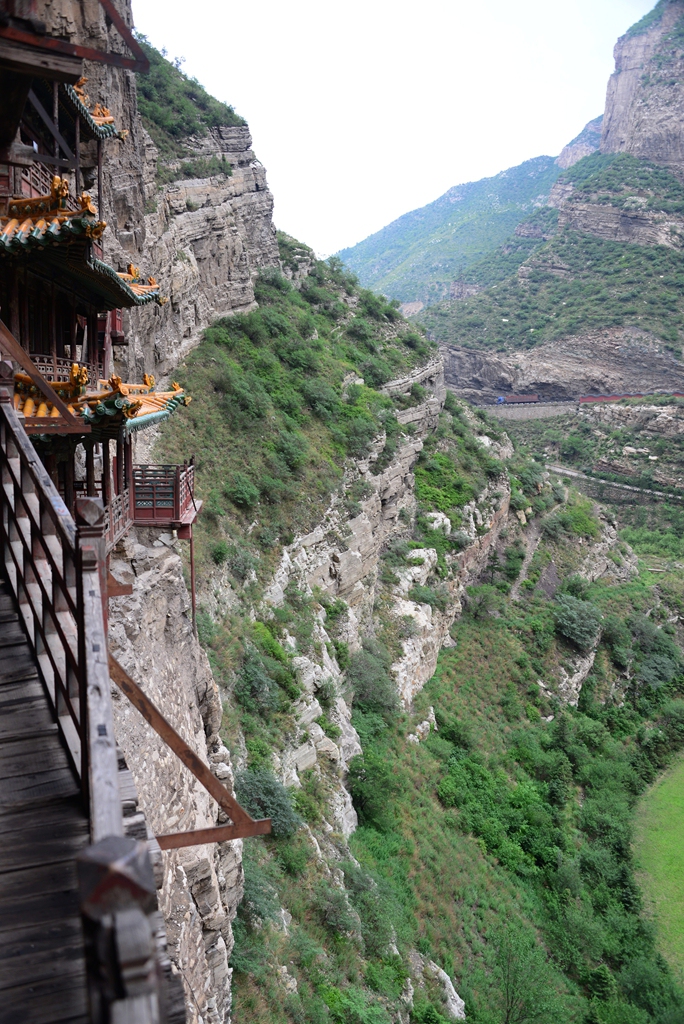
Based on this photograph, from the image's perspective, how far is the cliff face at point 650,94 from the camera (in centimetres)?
8925

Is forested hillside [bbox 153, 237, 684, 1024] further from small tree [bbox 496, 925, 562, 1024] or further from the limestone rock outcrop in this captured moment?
the limestone rock outcrop

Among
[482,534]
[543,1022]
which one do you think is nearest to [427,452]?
[482,534]

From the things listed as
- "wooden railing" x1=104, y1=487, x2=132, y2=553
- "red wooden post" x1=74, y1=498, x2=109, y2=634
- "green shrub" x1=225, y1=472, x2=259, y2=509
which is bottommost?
"green shrub" x1=225, y1=472, x2=259, y2=509

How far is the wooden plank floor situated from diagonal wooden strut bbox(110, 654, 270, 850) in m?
0.36

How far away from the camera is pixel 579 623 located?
3102cm

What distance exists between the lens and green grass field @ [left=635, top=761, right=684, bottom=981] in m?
20.9

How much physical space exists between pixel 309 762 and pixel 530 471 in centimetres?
2860

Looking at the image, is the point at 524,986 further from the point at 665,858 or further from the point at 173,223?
the point at 173,223

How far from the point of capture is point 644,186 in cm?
8306

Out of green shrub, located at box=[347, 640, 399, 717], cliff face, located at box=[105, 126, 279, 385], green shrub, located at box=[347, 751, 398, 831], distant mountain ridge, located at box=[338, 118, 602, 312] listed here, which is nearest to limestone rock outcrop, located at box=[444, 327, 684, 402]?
distant mountain ridge, located at box=[338, 118, 602, 312]

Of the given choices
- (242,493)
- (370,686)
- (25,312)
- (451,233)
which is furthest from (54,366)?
(451,233)

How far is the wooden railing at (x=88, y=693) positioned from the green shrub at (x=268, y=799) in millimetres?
10354

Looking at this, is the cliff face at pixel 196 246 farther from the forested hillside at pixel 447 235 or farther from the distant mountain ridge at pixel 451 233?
the forested hillside at pixel 447 235

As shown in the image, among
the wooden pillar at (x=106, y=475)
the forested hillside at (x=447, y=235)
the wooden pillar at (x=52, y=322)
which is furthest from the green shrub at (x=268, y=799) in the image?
the forested hillside at (x=447, y=235)
